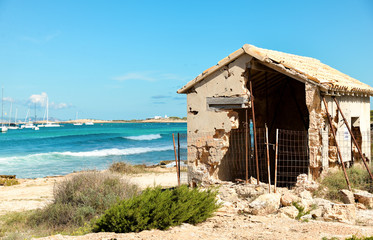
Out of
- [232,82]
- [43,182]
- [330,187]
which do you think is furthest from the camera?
[43,182]

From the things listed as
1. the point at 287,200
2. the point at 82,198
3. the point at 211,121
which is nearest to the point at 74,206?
the point at 82,198

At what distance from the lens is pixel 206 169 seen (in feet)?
38.3

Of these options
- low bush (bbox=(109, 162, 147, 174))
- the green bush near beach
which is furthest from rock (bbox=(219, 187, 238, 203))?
low bush (bbox=(109, 162, 147, 174))

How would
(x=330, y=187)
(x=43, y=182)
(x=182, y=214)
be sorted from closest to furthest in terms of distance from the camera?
(x=182, y=214) < (x=330, y=187) < (x=43, y=182)

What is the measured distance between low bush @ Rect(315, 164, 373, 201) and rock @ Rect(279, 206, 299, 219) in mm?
2217

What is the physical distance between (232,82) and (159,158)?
22588 millimetres

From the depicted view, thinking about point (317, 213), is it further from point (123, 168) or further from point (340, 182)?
point (123, 168)

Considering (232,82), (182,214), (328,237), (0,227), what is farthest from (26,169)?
(328,237)

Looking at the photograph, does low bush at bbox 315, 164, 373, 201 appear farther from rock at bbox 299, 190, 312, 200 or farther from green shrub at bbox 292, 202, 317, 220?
green shrub at bbox 292, 202, 317, 220

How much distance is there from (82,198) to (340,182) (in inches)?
290

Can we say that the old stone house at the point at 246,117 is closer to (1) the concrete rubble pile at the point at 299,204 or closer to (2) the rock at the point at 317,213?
(1) the concrete rubble pile at the point at 299,204

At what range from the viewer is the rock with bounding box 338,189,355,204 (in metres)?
9.70

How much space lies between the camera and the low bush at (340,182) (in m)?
10.3

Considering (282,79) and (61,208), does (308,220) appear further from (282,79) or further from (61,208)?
(282,79)
